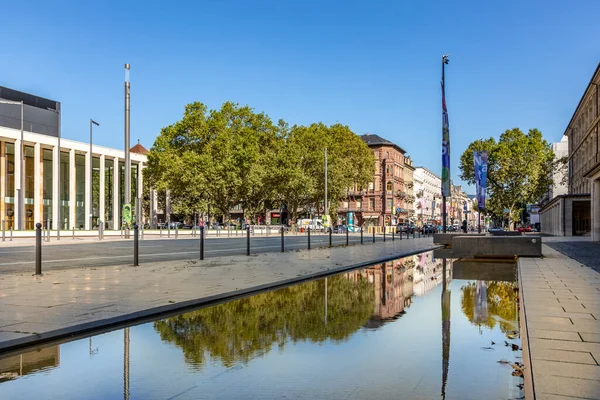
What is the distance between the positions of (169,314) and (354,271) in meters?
7.83

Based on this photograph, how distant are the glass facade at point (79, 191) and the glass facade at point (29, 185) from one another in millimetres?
7455

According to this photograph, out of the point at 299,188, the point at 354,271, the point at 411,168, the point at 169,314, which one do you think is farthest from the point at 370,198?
the point at 169,314

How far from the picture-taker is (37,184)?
61688mm

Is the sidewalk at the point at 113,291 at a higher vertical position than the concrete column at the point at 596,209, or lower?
lower

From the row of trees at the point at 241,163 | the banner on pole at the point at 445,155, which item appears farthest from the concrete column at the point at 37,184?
the banner on pole at the point at 445,155

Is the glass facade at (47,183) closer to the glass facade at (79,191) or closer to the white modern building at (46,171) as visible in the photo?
the white modern building at (46,171)

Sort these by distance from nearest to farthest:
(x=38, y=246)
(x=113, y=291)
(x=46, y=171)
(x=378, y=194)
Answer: (x=113, y=291) → (x=38, y=246) → (x=46, y=171) → (x=378, y=194)

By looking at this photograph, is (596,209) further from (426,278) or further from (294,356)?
(294,356)

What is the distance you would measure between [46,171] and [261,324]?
212ft

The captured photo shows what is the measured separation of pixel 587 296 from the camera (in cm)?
882

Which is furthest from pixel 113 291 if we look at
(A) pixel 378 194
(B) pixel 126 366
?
(A) pixel 378 194

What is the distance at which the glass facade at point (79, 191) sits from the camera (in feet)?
227

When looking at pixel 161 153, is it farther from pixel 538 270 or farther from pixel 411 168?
pixel 411 168

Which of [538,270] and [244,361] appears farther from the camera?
[538,270]
